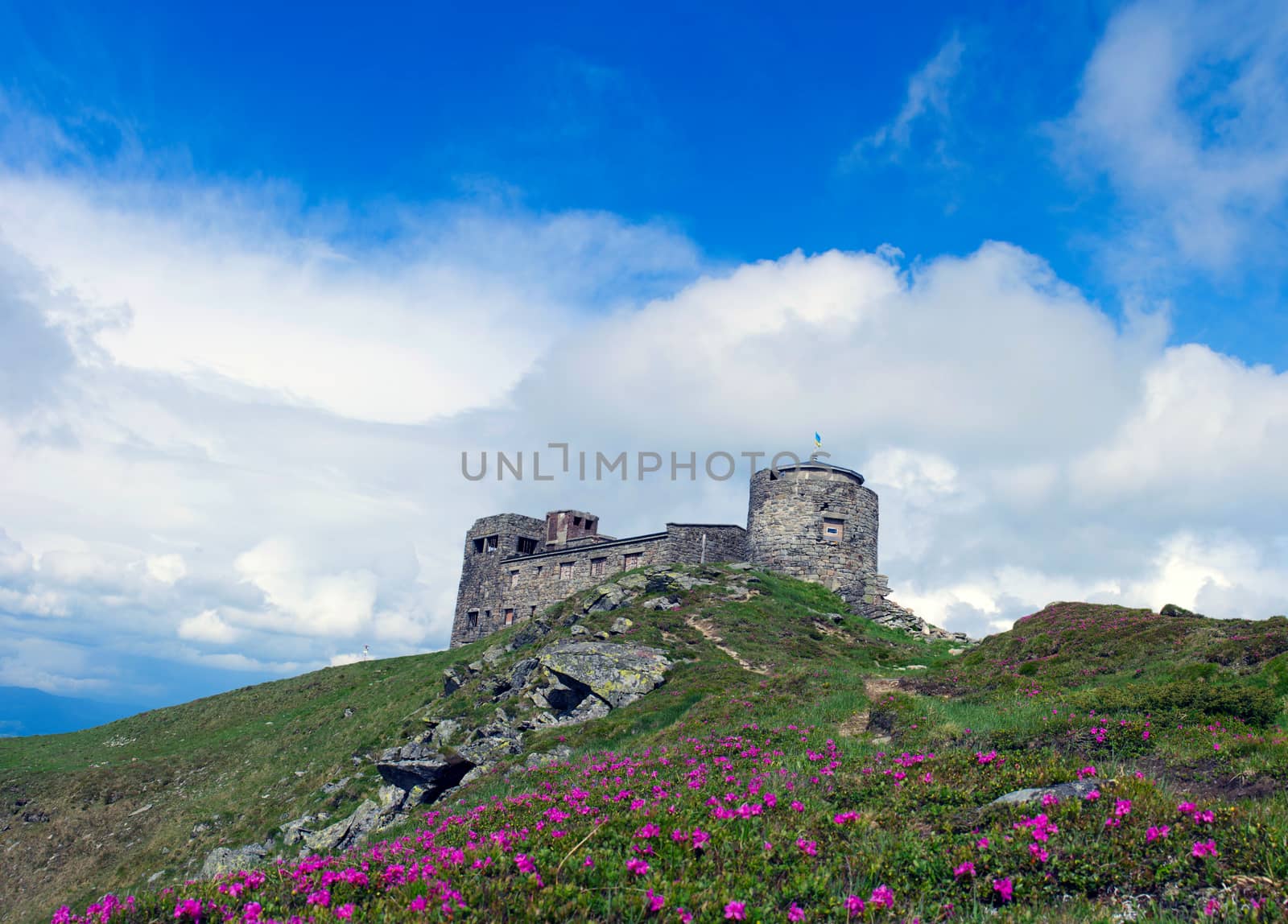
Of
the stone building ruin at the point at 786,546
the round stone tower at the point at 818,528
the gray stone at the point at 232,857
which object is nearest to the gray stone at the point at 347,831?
the gray stone at the point at 232,857

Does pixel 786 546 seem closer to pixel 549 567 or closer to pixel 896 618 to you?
pixel 896 618

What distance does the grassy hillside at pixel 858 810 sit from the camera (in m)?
7.24

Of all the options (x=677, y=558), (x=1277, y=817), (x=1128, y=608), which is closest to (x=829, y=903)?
(x=1277, y=817)

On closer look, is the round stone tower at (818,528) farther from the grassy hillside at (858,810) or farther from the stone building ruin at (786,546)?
the grassy hillside at (858,810)

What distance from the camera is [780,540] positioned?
48594mm

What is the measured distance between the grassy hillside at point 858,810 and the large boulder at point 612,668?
0.74 meters

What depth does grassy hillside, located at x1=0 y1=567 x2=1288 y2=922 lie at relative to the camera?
23.8 feet

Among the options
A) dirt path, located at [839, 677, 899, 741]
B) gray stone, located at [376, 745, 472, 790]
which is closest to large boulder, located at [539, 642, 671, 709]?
gray stone, located at [376, 745, 472, 790]

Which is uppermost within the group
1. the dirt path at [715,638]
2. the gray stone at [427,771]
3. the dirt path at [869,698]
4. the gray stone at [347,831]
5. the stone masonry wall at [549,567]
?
the stone masonry wall at [549,567]

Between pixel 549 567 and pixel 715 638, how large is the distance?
25.4 meters

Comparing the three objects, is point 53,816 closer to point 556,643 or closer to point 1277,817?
point 556,643

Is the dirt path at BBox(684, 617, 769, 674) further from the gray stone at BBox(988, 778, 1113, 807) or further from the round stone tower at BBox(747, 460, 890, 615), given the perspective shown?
the gray stone at BBox(988, 778, 1113, 807)

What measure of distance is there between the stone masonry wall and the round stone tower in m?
2.59

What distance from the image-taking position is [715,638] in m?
32.4
